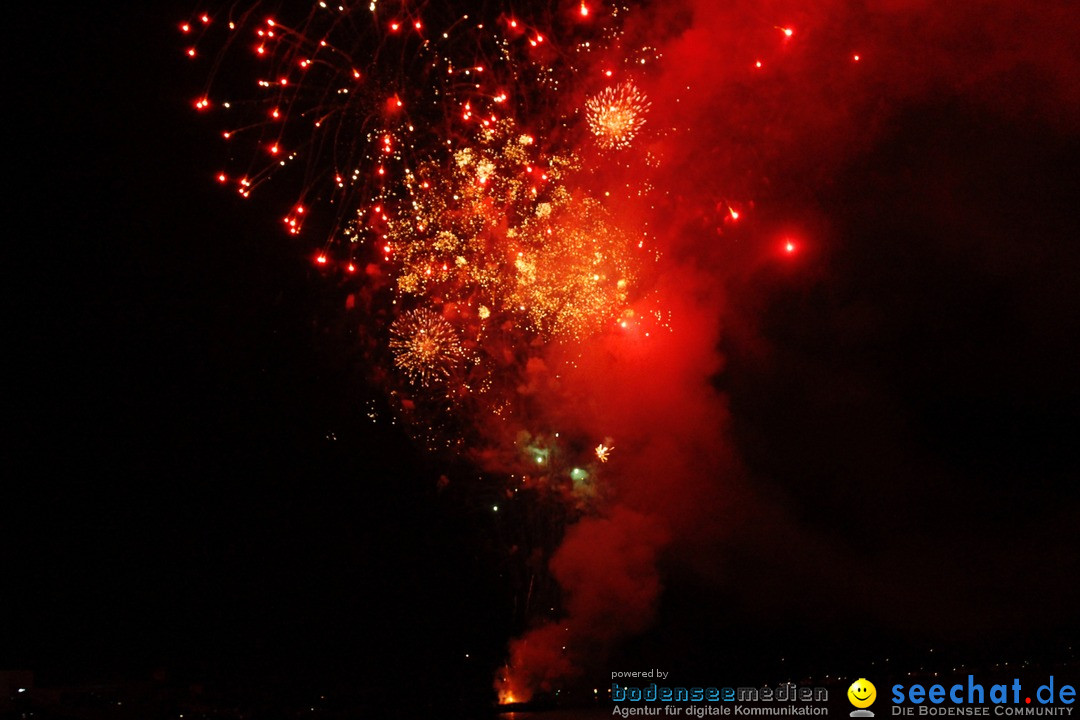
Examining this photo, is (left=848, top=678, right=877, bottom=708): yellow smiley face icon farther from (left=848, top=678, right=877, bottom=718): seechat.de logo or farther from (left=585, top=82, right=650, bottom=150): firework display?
(left=585, top=82, right=650, bottom=150): firework display

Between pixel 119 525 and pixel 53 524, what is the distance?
0.50 meters

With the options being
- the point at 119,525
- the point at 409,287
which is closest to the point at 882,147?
the point at 409,287

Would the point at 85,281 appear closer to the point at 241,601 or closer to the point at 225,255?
the point at 225,255

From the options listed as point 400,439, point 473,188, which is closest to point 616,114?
point 473,188

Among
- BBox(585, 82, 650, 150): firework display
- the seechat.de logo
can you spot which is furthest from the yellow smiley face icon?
BBox(585, 82, 650, 150): firework display

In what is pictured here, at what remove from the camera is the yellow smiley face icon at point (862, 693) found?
410 centimetres

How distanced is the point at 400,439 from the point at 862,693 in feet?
11.2

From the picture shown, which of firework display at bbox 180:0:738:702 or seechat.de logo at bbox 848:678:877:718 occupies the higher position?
firework display at bbox 180:0:738:702

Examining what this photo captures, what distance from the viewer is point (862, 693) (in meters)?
4.18

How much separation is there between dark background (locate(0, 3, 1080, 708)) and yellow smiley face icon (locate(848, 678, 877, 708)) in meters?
1.20

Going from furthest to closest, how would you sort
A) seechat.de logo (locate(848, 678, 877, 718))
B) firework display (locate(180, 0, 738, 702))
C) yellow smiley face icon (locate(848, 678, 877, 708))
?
firework display (locate(180, 0, 738, 702)) < yellow smiley face icon (locate(848, 678, 877, 708)) < seechat.de logo (locate(848, 678, 877, 718))

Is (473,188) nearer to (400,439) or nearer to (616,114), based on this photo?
(616,114)

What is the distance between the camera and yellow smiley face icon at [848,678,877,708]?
410cm

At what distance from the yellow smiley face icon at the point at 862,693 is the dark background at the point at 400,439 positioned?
1.20 metres
